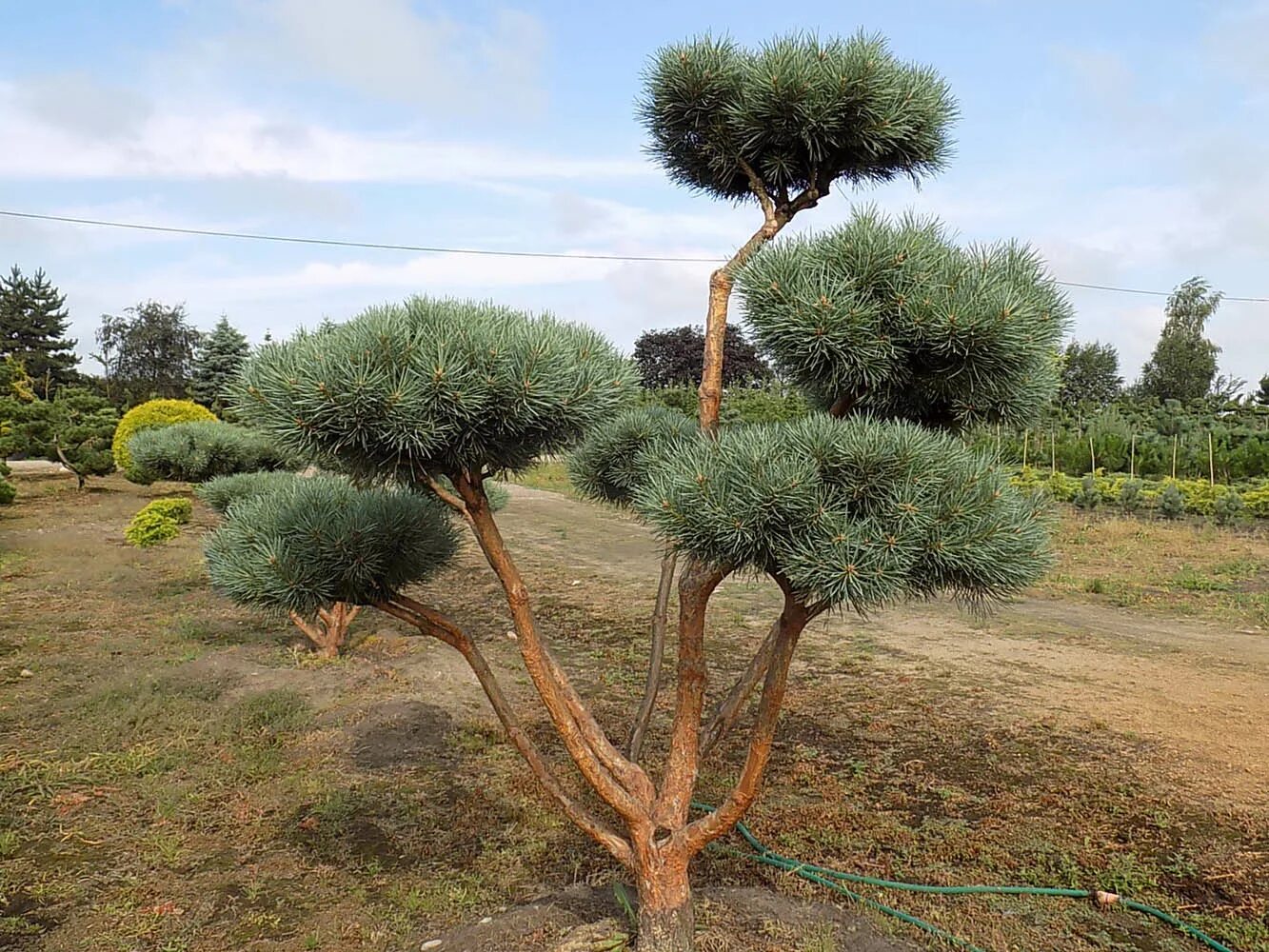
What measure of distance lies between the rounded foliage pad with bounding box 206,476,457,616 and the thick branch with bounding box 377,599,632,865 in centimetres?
12

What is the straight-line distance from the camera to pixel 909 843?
3404mm

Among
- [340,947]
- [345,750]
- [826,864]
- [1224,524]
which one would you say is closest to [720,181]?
[826,864]

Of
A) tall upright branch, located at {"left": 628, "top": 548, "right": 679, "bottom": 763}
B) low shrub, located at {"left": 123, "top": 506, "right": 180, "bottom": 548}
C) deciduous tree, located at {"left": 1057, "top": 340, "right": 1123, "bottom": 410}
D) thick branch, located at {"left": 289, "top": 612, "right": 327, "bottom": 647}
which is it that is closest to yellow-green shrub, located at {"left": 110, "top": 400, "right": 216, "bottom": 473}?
low shrub, located at {"left": 123, "top": 506, "right": 180, "bottom": 548}

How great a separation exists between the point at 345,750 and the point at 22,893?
1.48 metres

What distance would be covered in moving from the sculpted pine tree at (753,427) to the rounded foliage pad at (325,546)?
0.03ft

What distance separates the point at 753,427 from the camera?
83.4 inches

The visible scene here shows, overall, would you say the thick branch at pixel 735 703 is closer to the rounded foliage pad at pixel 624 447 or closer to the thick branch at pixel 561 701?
the thick branch at pixel 561 701

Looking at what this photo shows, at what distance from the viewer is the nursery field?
9.45 feet

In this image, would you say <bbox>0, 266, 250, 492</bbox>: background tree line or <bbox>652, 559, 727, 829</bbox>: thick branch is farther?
<bbox>0, 266, 250, 492</bbox>: background tree line

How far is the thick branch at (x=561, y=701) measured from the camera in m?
2.51

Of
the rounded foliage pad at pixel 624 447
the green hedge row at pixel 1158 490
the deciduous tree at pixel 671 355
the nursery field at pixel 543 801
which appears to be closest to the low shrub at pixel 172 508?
the nursery field at pixel 543 801

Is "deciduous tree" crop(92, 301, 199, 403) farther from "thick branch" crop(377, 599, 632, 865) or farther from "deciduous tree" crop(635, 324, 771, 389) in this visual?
"thick branch" crop(377, 599, 632, 865)

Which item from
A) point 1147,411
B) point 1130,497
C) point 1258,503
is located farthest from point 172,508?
point 1147,411

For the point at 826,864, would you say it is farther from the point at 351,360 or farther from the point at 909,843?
the point at 351,360
